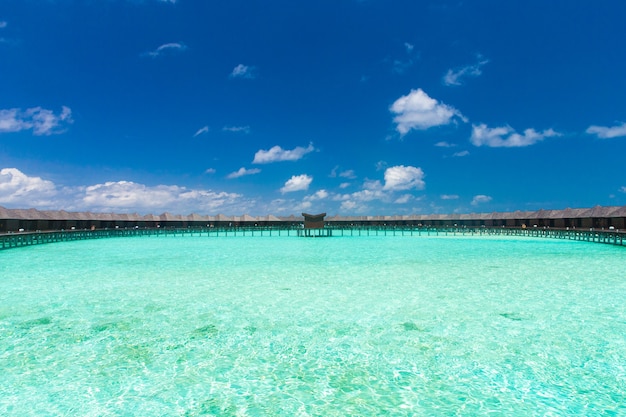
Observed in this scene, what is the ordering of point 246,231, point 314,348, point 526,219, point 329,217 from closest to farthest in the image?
point 314,348, point 526,219, point 246,231, point 329,217

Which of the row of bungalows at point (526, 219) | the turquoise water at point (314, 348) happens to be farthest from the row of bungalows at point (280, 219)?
the turquoise water at point (314, 348)

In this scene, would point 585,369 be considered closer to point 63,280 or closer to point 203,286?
point 203,286

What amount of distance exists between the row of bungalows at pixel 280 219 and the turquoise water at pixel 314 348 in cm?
3343

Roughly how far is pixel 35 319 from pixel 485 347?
816 centimetres

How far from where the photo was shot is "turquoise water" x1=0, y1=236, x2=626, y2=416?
182 inches

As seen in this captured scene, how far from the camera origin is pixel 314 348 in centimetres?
639

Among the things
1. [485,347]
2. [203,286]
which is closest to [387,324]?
[485,347]

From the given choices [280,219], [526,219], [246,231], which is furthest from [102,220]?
[526,219]

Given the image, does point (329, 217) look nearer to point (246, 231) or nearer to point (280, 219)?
point (280, 219)

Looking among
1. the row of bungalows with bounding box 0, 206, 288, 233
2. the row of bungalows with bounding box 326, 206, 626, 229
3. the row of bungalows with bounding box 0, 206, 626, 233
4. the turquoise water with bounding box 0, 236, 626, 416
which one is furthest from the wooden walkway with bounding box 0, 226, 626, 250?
the turquoise water with bounding box 0, 236, 626, 416

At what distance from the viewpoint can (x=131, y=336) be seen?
6938 mm

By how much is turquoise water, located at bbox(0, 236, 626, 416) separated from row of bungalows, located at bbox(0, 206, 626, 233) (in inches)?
1316

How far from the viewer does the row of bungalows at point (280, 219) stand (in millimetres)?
39562

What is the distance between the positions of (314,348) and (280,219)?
203 feet
